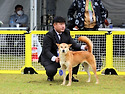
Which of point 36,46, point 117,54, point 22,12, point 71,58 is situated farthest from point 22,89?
point 22,12

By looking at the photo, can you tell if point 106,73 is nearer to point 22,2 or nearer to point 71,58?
point 71,58

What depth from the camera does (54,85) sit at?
7.25m

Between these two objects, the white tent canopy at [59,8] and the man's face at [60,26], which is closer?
the man's face at [60,26]

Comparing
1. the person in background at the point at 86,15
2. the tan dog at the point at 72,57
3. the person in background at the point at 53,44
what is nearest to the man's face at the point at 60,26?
the person in background at the point at 53,44

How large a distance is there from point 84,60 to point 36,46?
1746 millimetres

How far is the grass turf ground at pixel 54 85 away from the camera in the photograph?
6.60 m

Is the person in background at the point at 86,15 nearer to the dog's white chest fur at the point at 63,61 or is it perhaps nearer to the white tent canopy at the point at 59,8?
the dog's white chest fur at the point at 63,61

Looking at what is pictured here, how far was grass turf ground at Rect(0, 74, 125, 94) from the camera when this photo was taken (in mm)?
6602

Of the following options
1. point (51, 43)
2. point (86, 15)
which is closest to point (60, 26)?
point (51, 43)

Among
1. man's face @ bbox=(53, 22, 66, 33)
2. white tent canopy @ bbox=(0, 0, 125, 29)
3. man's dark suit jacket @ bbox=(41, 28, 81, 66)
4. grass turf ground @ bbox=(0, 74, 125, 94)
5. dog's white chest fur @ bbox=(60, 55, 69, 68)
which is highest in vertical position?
white tent canopy @ bbox=(0, 0, 125, 29)

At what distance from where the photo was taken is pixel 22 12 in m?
13.2

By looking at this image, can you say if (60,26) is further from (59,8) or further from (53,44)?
(59,8)

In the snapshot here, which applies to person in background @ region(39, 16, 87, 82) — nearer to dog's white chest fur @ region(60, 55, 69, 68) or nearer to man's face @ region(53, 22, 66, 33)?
man's face @ region(53, 22, 66, 33)

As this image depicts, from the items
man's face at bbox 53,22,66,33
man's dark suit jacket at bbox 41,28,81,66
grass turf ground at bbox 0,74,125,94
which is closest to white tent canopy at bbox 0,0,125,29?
grass turf ground at bbox 0,74,125,94
